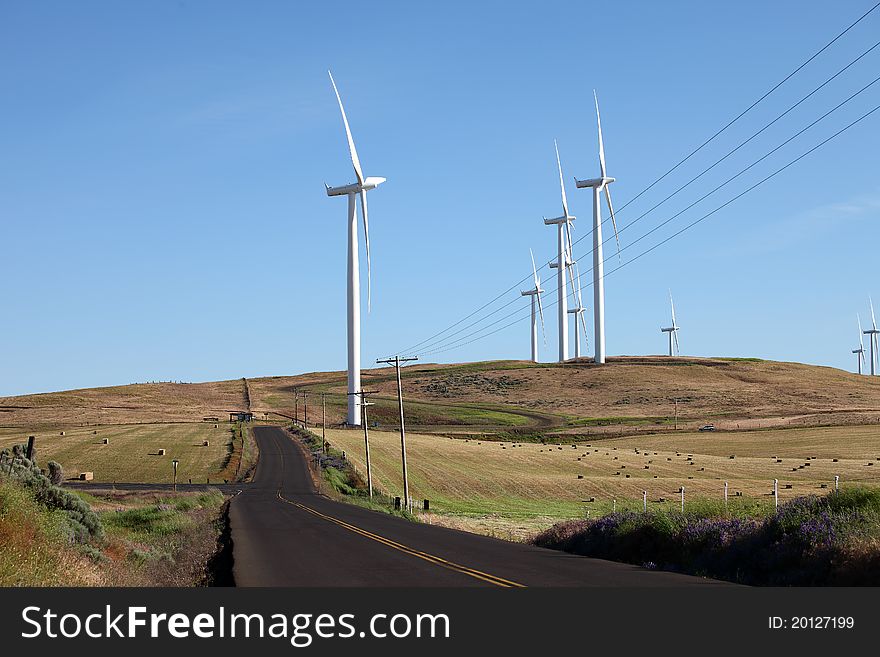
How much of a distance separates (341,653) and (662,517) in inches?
607

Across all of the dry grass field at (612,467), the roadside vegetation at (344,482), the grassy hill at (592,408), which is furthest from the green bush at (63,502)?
the grassy hill at (592,408)

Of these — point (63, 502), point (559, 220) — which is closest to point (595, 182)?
point (559, 220)

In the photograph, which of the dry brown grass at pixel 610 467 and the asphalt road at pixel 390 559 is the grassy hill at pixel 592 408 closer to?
the dry brown grass at pixel 610 467

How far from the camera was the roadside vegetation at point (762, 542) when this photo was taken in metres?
17.1

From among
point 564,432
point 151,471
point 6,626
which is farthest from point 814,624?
point 564,432

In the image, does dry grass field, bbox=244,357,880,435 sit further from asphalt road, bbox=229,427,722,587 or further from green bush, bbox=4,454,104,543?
green bush, bbox=4,454,104,543

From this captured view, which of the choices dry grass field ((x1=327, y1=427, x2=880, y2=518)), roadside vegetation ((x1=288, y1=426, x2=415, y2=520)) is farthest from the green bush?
dry grass field ((x1=327, y1=427, x2=880, y2=518))

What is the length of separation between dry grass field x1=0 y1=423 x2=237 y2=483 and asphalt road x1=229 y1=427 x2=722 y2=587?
51.3m

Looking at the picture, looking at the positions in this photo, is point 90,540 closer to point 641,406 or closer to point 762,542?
point 762,542

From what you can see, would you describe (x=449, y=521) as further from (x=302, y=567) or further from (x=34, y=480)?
(x=302, y=567)

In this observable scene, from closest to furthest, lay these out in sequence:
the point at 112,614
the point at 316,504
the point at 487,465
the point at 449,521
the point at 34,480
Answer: the point at 112,614 → the point at 34,480 → the point at 449,521 → the point at 316,504 → the point at 487,465

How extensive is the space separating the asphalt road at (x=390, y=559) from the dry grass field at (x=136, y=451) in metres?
51.3

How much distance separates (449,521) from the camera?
169ft

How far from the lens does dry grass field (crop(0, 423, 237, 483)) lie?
3782 inches
